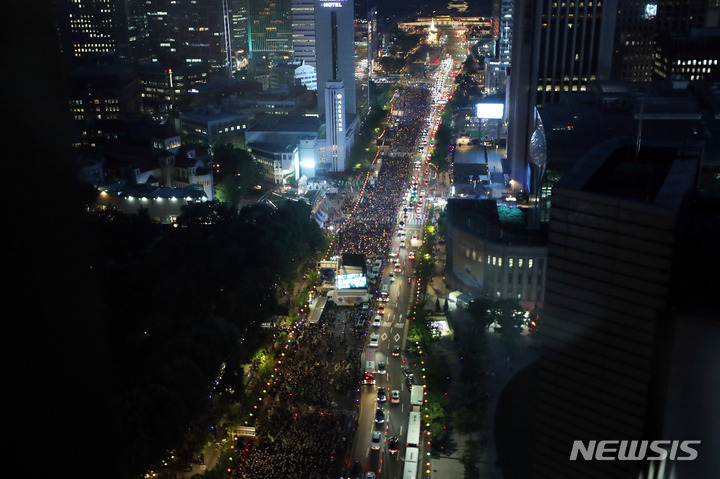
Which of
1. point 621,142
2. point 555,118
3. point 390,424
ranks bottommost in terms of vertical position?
point 390,424

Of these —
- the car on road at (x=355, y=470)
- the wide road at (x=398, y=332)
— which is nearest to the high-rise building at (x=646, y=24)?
the wide road at (x=398, y=332)

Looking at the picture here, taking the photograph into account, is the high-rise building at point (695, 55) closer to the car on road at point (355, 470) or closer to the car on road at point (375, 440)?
the car on road at point (375, 440)

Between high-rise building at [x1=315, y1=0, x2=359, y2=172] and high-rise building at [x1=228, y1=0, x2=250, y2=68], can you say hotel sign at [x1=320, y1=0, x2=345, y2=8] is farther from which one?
high-rise building at [x1=228, y1=0, x2=250, y2=68]

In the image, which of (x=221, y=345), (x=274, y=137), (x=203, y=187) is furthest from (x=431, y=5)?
(x=221, y=345)

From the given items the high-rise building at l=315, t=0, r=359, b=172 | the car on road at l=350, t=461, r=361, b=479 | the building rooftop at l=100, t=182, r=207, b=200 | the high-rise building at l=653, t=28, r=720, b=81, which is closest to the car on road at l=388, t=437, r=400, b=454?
the car on road at l=350, t=461, r=361, b=479

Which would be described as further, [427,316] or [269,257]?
[269,257]

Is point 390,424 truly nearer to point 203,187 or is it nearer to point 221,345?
point 221,345

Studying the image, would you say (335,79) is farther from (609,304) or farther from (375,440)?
(609,304)
